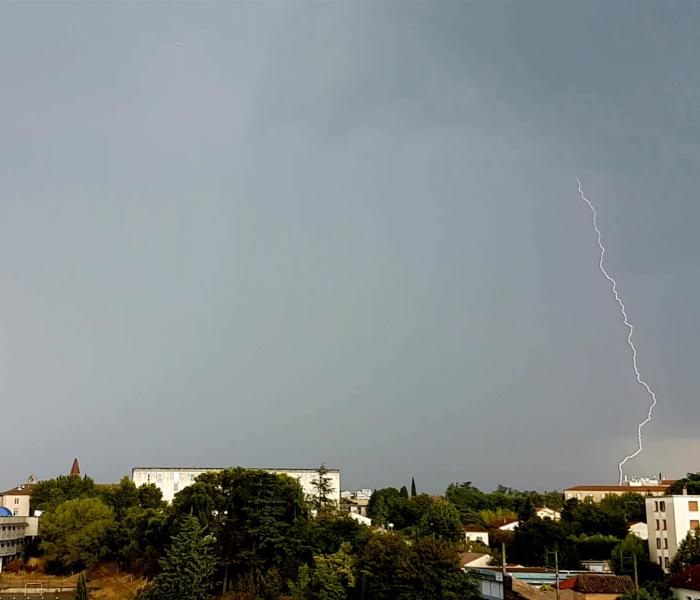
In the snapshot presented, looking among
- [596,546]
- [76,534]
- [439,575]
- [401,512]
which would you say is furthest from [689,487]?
[76,534]

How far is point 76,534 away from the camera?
51250mm

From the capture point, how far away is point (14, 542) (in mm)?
56156

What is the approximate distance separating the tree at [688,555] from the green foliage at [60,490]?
45.1m

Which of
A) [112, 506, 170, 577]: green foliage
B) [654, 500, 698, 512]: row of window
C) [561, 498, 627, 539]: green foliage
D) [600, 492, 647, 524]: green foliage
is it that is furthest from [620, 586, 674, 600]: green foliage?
[112, 506, 170, 577]: green foliage

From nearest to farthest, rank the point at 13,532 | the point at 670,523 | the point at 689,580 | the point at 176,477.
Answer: the point at 689,580 → the point at 670,523 → the point at 13,532 → the point at 176,477

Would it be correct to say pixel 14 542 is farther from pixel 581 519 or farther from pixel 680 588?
pixel 680 588

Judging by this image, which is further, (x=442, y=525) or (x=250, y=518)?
(x=442, y=525)

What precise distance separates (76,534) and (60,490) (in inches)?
549

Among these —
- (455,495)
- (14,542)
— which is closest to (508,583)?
(14,542)

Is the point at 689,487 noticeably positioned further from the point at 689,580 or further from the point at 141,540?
the point at 141,540

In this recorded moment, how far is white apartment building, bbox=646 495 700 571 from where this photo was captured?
143 feet

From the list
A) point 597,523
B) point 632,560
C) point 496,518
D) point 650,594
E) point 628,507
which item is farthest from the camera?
point 496,518

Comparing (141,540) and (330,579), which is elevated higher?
(141,540)

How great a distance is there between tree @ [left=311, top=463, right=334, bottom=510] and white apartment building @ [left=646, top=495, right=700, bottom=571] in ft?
91.2
